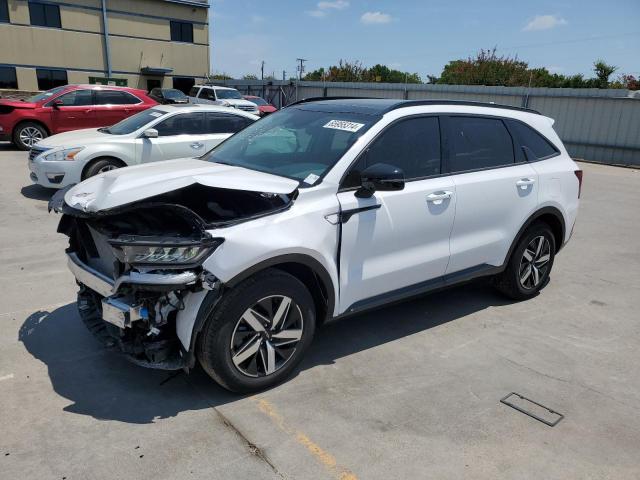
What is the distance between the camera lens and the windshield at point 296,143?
3.74m

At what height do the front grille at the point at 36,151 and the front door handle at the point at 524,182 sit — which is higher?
the front door handle at the point at 524,182

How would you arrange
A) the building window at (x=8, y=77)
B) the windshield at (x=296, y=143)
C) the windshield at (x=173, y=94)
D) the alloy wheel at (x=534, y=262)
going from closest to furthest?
the windshield at (x=296, y=143)
the alloy wheel at (x=534, y=262)
the windshield at (x=173, y=94)
the building window at (x=8, y=77)

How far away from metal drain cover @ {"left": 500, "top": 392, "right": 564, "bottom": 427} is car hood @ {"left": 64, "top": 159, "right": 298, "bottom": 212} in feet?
6.52

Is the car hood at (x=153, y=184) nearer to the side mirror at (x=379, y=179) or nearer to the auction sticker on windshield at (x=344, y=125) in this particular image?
the side mirror at (x=379, y=179)

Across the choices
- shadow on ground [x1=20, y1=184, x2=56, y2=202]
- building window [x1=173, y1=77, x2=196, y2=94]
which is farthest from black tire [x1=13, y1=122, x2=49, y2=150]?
building window [x1=173, y1=77, x2=196, y2=94]

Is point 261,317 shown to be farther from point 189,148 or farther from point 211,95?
point 211,95

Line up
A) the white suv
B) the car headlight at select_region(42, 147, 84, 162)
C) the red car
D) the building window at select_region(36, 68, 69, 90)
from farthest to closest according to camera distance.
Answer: the building window at select_region(36, 68, 69, 90) < the red car < the car headlight at select_region(42, 147, 84, 162) < the white suv

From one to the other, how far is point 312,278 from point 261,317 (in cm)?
47

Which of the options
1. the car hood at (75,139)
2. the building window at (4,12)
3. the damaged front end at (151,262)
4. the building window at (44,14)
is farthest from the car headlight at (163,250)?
the building window at (44,14)

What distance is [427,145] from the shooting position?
4152mm

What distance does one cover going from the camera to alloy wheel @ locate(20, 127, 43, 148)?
1354cm

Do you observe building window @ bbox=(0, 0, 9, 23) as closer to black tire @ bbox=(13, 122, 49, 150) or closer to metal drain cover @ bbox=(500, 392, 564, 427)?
black tire @ bbox=(13, 122, 49, 150)

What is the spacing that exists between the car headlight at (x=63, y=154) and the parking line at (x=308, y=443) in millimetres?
6549

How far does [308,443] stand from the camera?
294cm
